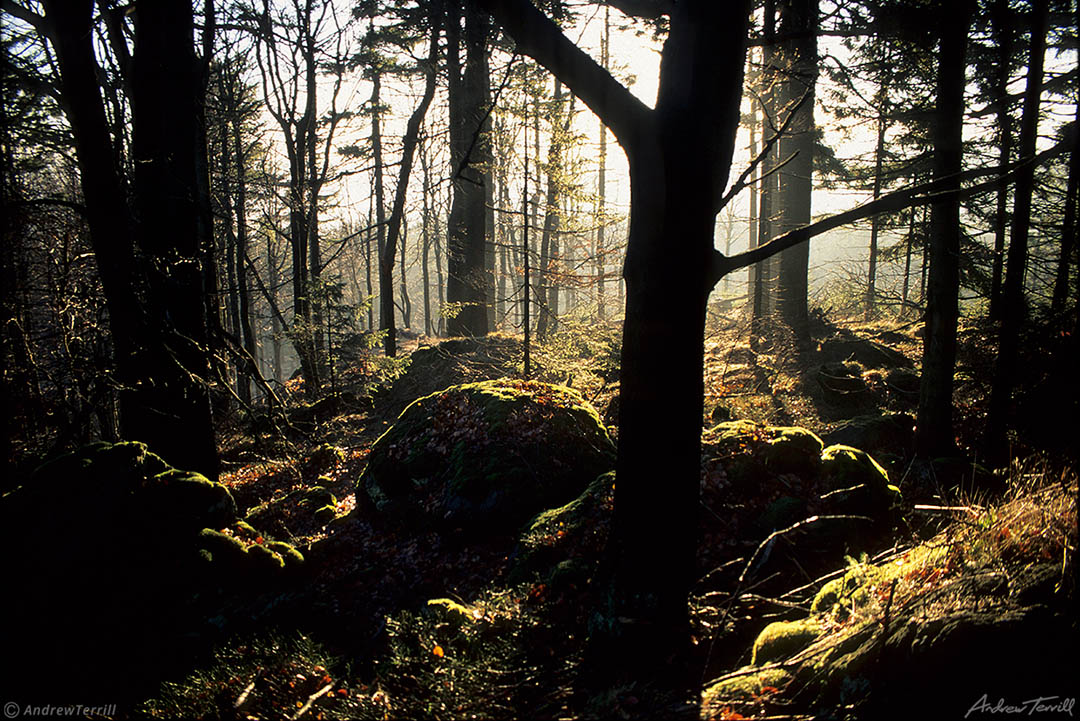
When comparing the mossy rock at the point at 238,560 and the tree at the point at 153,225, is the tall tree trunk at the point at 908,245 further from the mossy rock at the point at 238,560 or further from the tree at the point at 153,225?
the tree at the point at 153,225

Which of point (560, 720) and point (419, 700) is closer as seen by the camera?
point (560, 720)

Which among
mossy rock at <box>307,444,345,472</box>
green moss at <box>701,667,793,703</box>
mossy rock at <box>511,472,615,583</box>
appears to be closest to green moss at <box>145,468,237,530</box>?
mossy rock at <box>307,444,345,472</box>

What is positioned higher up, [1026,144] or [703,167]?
[1026,144]

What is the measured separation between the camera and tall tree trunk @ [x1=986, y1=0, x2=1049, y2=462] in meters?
6.46

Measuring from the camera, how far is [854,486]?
5328mm

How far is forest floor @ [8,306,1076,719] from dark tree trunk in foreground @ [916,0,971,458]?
1.82 feet

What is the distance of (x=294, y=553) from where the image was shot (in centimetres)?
619

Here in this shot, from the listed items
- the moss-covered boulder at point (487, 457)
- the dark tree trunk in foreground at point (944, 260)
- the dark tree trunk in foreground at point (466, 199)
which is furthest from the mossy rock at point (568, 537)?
the dark tree trunk in foreground at point (466, 199)

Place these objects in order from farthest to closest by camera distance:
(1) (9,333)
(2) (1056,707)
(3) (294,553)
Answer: (3) (294,553), (1) (9,333), (2) (1056,707)

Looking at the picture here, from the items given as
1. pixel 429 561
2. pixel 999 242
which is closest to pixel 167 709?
pixel 429 561

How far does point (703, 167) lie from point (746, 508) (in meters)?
3.83

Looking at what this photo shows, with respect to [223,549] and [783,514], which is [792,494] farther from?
[223,549]

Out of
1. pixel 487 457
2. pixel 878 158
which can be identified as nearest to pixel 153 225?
pixel 487 457

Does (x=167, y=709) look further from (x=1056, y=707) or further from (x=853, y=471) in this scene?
(x=853, y=471)
